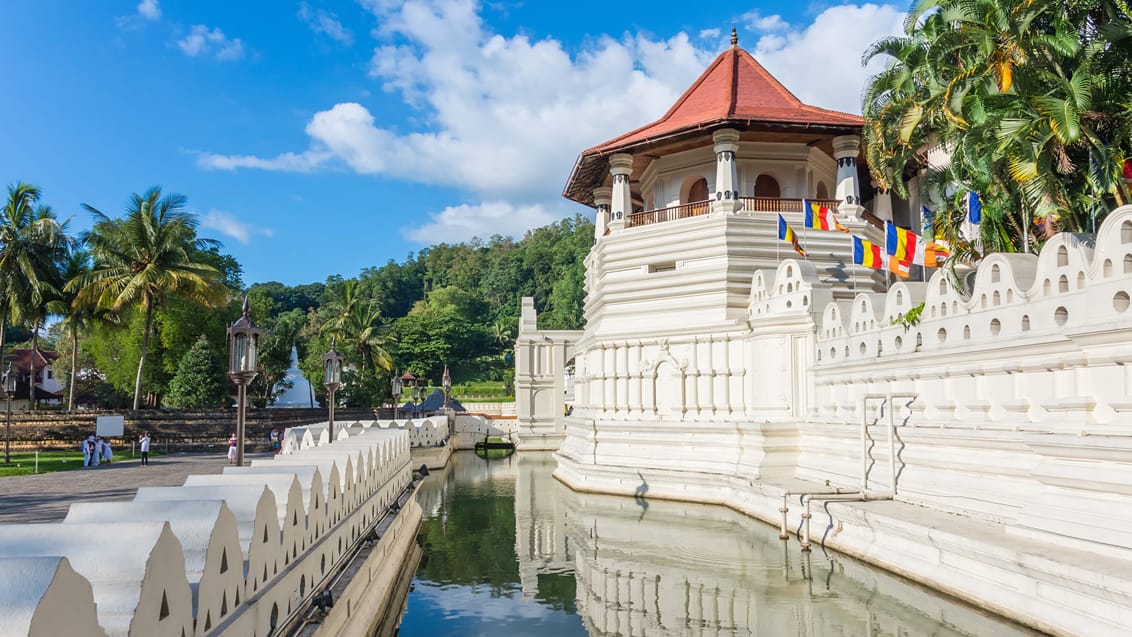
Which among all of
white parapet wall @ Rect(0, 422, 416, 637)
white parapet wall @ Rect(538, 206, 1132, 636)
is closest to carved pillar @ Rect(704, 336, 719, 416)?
white parapet wall @ Rect(538, 206, 1132, 636)

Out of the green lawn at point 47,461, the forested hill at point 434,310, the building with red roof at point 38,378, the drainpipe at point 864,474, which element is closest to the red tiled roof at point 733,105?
the drainpipe at point 864,474

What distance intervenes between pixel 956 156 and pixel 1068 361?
551cm

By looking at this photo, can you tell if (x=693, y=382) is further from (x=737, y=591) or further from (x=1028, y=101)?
(x=1028, y=101)

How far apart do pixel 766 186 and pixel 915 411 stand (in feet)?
42.2

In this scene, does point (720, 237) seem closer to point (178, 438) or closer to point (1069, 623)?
point (1069, 623)

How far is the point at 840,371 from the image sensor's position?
15938 mm

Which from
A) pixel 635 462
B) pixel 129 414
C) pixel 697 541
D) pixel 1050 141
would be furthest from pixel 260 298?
pixel 1050 141

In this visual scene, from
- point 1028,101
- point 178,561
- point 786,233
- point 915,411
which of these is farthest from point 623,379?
point 178,561

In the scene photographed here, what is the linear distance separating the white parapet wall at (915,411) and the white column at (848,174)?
4.69 ft

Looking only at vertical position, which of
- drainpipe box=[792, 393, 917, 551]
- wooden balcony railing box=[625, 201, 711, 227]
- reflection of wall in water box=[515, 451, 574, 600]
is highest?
wooden balcony railing box=[625, 201, 711, 227]

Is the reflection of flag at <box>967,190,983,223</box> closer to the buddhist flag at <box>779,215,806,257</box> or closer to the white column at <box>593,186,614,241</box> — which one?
the buddhist flag at <box>779,215,806,257</box>

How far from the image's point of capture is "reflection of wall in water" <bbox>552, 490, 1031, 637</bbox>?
947cm

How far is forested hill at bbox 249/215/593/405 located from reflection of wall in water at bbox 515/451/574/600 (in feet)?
88.1

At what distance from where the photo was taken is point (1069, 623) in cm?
783
